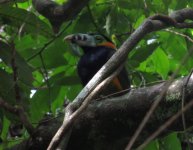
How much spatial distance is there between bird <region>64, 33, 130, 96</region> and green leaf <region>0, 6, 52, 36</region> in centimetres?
74

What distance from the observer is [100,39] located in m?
3.55

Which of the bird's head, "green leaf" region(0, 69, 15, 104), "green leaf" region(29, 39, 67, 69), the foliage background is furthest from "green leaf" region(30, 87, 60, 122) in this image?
the bird's head

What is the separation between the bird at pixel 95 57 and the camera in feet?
9.78

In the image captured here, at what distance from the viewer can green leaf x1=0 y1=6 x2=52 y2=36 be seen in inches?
81.0

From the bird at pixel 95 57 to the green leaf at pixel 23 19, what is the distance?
2.42ft

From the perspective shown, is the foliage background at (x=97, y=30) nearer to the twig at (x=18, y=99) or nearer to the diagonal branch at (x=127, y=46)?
the diagonal branch at (x=127, y=46)

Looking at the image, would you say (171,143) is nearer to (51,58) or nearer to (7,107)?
(51,58)

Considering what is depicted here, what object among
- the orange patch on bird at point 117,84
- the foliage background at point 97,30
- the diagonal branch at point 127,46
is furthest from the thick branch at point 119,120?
the orange patch on bird at point 117,84

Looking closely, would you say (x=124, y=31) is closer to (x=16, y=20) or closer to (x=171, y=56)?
(x=171, y=56)

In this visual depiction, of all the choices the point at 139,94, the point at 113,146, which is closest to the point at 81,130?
the point at 113,146

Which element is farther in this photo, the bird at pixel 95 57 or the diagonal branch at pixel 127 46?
the bird at pixel 95 57

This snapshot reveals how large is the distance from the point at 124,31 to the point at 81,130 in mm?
1022

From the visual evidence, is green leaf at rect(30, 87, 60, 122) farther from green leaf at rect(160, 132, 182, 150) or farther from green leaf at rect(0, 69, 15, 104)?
green leaf at rect(160, 132, 182, 150)

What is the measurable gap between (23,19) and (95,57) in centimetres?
138
